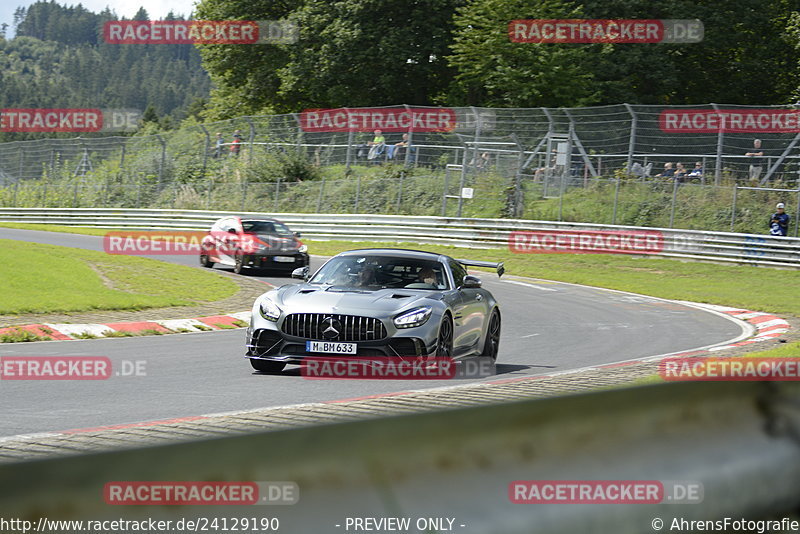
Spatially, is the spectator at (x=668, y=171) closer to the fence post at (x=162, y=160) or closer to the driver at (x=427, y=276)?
the driver at (x=427, y=276)

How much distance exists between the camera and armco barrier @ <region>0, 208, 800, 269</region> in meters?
29.4

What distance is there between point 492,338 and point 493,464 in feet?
34.6

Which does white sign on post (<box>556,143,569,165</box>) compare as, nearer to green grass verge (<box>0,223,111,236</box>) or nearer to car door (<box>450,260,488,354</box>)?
green grass verge (<box>0,223,111,236</box>)

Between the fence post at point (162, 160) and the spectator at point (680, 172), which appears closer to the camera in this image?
the spectator at point (680, 172)

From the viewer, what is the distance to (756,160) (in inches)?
1207

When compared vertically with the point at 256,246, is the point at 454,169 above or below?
above

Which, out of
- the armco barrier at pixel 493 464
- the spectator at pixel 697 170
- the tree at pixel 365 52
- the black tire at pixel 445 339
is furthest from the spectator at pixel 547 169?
the armco barrier at pixel 493 464

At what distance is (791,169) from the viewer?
30.0 m

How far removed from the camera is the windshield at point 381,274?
11.5 m

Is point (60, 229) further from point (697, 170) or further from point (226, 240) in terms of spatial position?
point (697, 170)

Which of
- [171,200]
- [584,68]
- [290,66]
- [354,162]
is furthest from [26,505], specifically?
[290,66]

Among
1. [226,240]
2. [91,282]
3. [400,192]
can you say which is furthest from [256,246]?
[400,192]

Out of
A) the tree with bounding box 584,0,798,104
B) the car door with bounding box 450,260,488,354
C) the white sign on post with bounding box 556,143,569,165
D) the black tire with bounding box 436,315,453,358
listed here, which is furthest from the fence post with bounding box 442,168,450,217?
the black tire with bounding box 436,315,453,358

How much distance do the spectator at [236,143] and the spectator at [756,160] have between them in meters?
21.3
